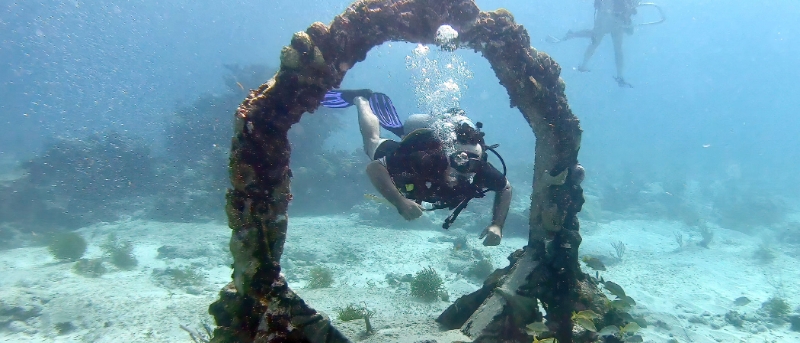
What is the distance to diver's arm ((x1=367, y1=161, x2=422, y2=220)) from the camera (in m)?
4.17

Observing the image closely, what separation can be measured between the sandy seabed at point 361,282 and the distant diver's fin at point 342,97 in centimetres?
312

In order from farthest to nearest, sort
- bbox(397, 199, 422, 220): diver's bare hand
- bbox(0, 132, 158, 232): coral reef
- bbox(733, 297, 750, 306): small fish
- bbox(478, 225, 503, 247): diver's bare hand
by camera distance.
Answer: bbox(0, 132, 158, 232): coral reef → bbox(733, 297, 750, 306): small fish → bbox(478, 225, 503, 247): diver's bare hand → bbox(397, 199, 422, 220): diver's bare hand

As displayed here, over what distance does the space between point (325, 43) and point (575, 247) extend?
3838mm

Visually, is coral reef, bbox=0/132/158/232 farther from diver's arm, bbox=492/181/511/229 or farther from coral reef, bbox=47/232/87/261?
diver's arm, bbox=492/181/511/229

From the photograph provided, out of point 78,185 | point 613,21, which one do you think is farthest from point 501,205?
point 613,21

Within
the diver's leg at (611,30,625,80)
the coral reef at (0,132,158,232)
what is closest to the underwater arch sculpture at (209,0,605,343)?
the coral reef at (0,132,158,232)

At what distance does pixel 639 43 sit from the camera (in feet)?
390

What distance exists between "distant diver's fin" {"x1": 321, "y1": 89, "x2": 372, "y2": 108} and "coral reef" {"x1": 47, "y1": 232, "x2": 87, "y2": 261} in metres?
11.6

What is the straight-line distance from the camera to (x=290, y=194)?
3303mm

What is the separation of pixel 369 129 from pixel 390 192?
4.12ft

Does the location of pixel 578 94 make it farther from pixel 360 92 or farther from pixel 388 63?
pixel 360 92

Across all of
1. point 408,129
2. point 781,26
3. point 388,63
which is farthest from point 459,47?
point 781,26

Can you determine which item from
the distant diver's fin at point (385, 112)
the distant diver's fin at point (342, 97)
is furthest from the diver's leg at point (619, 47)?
the distant diver's fin at point (342, 97)

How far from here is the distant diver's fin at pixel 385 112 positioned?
579 centimetres
